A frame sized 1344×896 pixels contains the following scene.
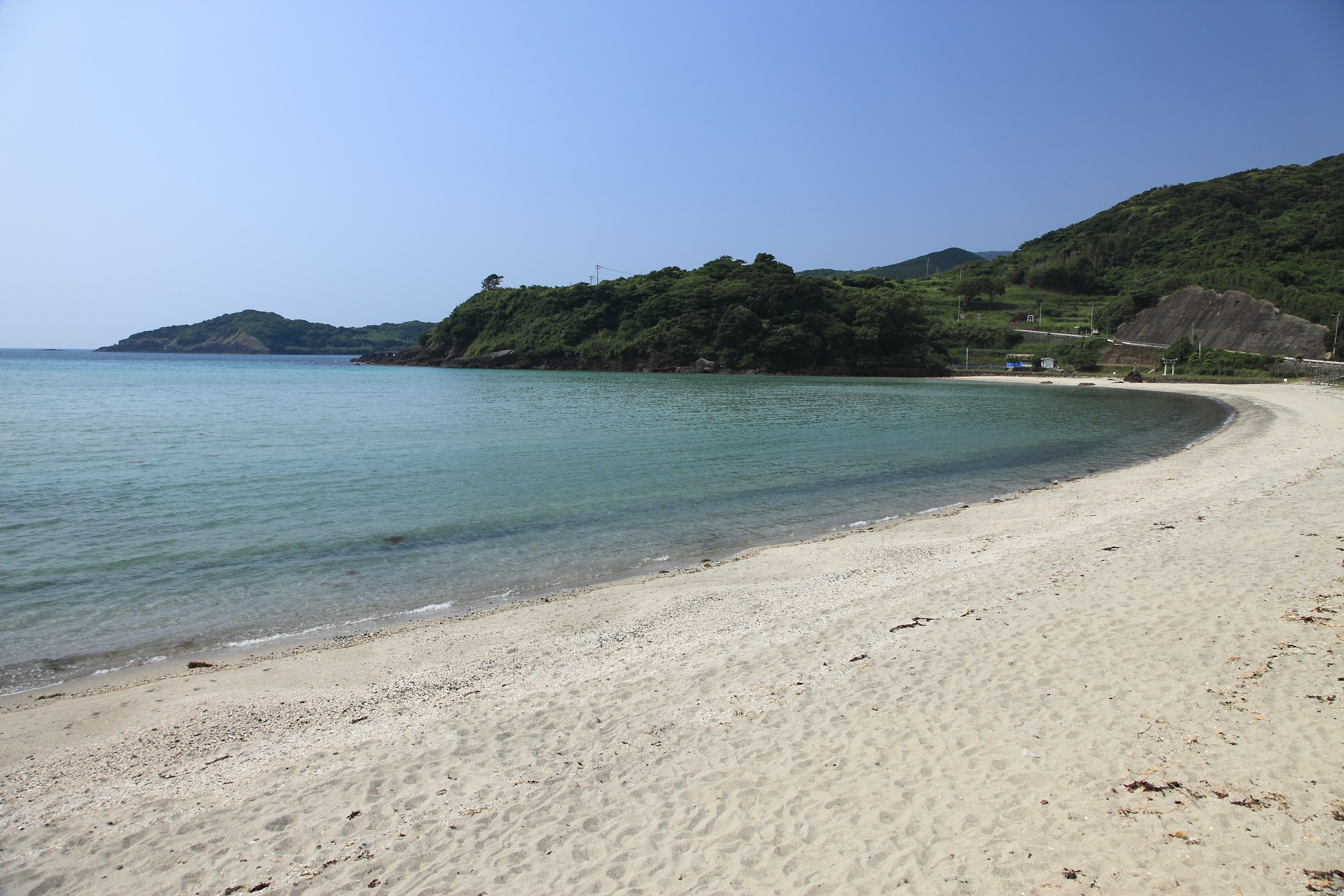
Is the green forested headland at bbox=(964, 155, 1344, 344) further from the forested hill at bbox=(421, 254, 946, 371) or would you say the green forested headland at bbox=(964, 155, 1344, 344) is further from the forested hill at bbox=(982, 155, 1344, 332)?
the forested hill at bbox=(421, 254, 946, 371)

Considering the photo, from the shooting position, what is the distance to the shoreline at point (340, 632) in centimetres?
611

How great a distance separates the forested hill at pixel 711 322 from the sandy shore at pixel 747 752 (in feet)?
295

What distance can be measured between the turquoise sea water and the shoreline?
0.10 m

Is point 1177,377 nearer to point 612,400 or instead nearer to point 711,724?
point 612,400

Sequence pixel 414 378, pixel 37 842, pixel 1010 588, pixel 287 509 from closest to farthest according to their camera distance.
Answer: pixel 37 842 < pixel 1010 588 < pixel 287 509 < pixel 414 378

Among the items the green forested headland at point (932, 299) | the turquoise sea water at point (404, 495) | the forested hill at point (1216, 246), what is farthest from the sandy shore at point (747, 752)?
the forested hill at point (1216, 246)

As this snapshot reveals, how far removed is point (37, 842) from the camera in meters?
3.74

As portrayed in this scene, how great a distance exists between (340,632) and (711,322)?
9580cm

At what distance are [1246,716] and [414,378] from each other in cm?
8450

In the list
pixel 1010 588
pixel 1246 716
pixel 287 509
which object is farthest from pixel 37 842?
pixel 287 509

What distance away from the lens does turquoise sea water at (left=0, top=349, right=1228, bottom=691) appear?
815cm

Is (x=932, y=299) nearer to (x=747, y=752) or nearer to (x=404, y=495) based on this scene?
(x=404, y=495)

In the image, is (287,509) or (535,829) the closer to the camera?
(535,829)

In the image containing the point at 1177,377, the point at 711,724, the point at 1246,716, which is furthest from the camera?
the point at 1177,377
